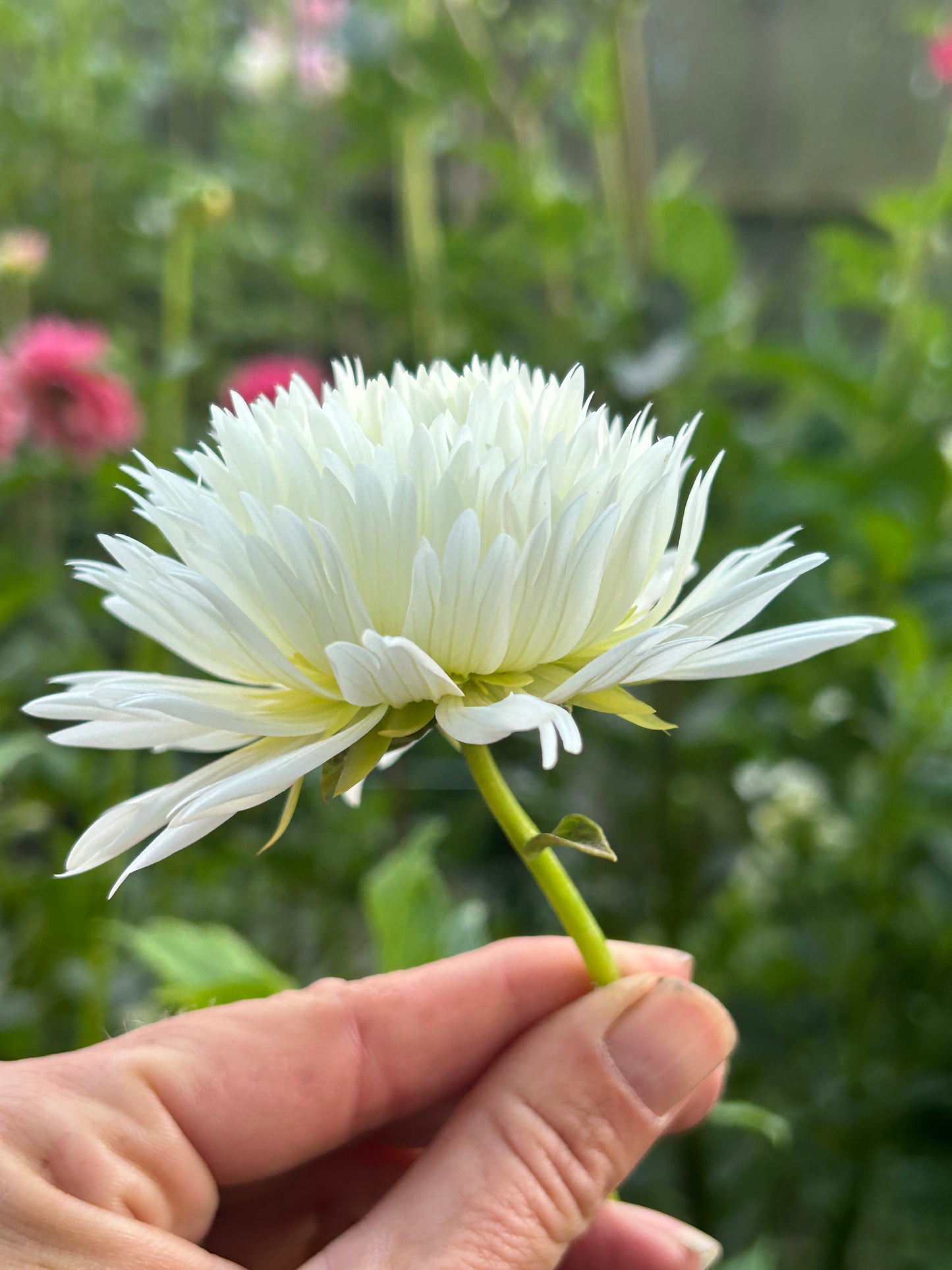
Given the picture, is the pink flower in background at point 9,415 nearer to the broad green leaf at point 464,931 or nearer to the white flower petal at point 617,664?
the broad green leaf at point 464,931

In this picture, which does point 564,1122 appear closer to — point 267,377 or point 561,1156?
point 561,1156

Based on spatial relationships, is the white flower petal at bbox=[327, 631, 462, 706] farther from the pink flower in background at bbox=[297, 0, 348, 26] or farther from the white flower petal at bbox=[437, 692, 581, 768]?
→ the pink flower in background at bbox=[297, 0, 348, 26]

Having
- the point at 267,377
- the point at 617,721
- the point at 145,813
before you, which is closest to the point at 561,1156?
the point at 145,813

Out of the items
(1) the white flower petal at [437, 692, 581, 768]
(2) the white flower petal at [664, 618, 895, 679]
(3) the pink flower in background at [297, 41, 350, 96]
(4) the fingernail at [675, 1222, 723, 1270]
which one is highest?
(3) the pink flower in background at [297, 41, 350, 96]

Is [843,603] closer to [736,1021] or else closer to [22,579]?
[736,1021]

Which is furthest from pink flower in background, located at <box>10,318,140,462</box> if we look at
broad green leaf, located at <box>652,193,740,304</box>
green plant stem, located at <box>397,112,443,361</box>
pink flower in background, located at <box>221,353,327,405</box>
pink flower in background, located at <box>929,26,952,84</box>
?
pink flower in background, located at <box>929,26,952,84</box>
